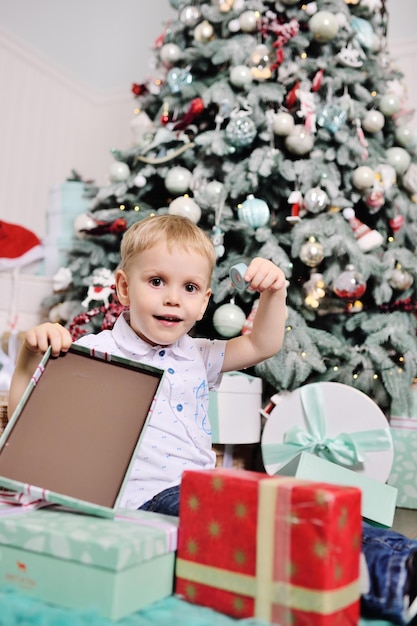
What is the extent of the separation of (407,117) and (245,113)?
65 cm

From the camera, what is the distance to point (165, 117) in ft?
7.02

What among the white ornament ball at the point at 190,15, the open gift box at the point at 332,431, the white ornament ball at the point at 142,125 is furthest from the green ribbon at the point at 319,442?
the white ornament ball at the point at 190,15

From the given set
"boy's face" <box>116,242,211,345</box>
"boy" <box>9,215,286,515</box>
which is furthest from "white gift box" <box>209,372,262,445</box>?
"boy's face" <box>116,242,211,345</box>

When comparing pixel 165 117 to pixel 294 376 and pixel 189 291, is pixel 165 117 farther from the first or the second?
pixel 189 291

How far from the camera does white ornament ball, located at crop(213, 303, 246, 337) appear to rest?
1.75 metres

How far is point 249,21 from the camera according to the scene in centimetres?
202

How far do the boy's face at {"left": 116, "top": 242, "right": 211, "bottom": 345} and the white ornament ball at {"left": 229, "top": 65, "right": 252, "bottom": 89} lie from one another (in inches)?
45.3

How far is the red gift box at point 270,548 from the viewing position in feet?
1.99

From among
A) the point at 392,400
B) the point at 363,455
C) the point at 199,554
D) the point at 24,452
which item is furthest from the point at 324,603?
the point at 392,400

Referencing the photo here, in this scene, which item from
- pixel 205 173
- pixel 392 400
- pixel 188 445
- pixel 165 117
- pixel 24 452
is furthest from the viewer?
pixel 165 117

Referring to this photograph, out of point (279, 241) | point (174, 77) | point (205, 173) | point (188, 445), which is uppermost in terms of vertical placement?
point (174, 77)

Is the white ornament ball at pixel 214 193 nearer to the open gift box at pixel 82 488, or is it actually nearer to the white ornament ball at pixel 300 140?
the white ornament ball at pixel 300 140

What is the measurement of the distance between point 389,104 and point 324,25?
0.34m

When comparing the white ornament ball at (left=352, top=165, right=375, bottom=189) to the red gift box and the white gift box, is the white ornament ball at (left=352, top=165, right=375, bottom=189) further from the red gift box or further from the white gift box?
the red gift box
